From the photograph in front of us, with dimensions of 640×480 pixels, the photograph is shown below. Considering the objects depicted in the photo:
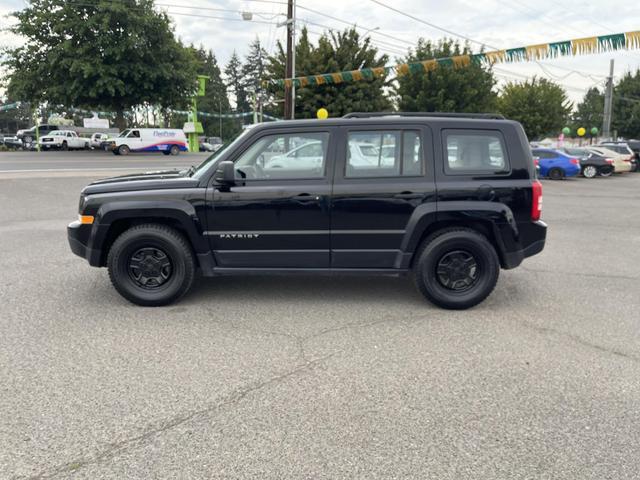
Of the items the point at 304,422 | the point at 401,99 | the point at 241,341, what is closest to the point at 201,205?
the point at 241,341

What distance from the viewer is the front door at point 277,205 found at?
16.0ft

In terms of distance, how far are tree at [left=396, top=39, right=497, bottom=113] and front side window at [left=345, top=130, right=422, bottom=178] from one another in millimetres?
30177

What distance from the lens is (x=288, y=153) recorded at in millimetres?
4996

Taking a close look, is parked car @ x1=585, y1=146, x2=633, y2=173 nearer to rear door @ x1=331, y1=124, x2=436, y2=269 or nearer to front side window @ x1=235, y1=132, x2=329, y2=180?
rear door @ x1=331, y1=124, x2=436, y2=269

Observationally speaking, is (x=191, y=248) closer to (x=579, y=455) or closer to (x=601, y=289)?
(x=579, y=455)

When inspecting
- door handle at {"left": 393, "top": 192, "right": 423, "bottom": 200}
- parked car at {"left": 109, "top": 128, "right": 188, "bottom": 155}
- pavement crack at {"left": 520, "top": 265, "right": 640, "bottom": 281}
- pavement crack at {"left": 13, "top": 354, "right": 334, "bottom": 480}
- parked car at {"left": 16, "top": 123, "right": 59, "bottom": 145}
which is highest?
parked car at {"left": 16, "top": 123, "right": 59, "bottom": 145}

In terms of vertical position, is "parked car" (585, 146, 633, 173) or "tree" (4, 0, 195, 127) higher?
"tree" (4, 0, 195, 127)

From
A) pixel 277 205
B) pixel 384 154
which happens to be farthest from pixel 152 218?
pixel 384 154

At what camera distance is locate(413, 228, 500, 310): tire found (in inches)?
195

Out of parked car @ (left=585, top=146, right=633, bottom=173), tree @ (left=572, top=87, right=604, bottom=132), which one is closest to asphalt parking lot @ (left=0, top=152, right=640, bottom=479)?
parked car @ (left=585, top=146, right=633, bottom=173)

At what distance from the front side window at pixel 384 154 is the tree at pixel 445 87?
30177 millimetres

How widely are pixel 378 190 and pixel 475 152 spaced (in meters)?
1.05

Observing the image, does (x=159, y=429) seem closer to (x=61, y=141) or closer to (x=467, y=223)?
(x=467, y=223)

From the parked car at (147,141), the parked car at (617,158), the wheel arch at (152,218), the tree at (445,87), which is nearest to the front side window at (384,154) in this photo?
the wheel arch at (152,218)
